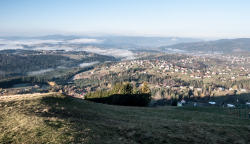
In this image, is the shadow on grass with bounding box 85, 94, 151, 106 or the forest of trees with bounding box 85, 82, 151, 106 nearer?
the shadow on grass with bounding box 85, 94, 151, 106

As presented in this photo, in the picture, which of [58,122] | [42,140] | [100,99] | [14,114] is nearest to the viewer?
[42,140]

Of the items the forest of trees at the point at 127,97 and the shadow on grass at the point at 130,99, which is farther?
the forest of trees at the point at 127,97

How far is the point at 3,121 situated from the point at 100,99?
171 feet

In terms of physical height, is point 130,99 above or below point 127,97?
below

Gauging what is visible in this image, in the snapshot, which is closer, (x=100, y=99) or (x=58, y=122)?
(x=58, y=122)

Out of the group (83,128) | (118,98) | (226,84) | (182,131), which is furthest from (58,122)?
(226,84)

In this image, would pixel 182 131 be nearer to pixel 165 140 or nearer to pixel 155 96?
pixel 165 140

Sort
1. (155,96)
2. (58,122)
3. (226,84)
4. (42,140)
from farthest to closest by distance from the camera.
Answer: (226,84) < (155,96) < (58,122) < (42,140)

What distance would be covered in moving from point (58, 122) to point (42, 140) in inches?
192

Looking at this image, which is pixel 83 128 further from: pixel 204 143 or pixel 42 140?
pixel 204 143

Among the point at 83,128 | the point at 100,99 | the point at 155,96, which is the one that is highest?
the point at 83,128

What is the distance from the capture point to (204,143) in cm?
1891

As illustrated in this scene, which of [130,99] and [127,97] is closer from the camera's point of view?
[127,97]

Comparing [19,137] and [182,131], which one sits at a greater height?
[19,137]
